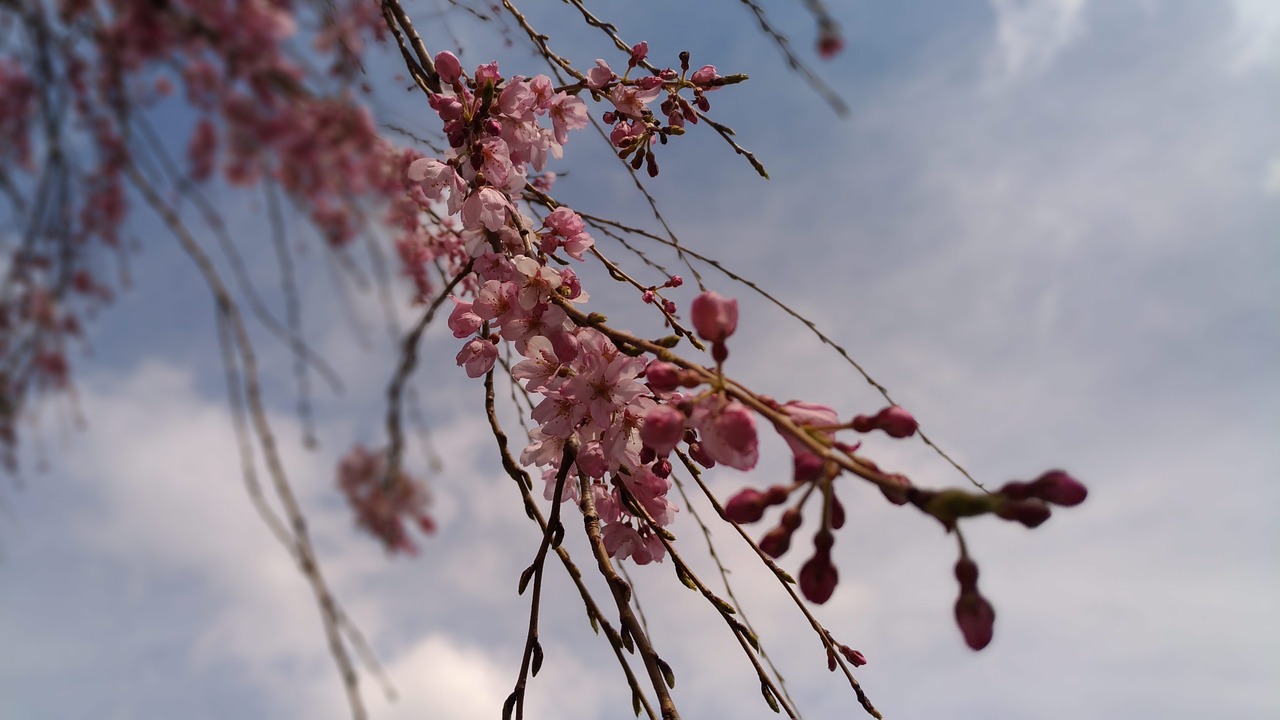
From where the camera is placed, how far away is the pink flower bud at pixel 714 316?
725 mm

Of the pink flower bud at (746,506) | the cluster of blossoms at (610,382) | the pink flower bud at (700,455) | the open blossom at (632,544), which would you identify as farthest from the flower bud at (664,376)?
the open blossom at (632,544)

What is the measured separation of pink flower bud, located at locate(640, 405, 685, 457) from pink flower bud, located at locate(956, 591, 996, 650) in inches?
11.6

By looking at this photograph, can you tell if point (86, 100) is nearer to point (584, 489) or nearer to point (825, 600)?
point (584, 489)

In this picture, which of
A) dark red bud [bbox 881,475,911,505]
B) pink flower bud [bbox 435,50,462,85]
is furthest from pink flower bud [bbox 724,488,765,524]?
pink flower bud [bbox 435,50,462,85]

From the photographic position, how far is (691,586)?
1091mm

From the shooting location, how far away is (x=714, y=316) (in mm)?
728

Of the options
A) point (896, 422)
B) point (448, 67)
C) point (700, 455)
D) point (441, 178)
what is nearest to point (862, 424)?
point (896, 422)

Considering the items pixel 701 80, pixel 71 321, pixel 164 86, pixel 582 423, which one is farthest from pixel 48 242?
pixel 701 80

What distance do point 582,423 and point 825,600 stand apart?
548 millimetres

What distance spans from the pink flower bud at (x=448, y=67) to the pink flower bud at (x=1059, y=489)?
113 cm

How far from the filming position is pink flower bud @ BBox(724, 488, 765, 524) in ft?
2.16

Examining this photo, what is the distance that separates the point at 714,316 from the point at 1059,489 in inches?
13.5

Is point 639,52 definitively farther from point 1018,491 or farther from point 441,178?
point 1018,491

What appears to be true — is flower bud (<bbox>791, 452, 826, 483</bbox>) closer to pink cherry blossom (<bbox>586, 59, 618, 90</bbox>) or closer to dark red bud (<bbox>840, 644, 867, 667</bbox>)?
dark red bud (<bbox>840, 644, 867, 667</bbox>)
